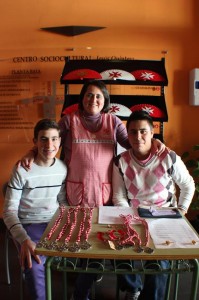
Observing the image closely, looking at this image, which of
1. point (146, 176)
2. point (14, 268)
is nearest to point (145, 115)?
point (146, 176)

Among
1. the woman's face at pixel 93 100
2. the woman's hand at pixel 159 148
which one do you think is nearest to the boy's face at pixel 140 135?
the woman's hand at pixel 159 148

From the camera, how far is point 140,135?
1530mm

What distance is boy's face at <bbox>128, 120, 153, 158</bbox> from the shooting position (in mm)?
1531

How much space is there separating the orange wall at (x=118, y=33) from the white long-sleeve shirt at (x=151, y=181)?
53.6 inches

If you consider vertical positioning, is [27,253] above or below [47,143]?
below

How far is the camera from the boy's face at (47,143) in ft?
4.99

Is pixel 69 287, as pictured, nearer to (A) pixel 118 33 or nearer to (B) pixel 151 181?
(B) pixel 151 181

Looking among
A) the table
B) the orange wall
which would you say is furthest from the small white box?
the table

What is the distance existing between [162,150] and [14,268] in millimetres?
1651

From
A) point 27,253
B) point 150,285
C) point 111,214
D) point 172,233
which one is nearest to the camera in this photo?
point 172,233

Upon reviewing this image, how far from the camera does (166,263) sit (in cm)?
130

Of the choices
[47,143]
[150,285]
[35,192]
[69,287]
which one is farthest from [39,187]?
[69,287]

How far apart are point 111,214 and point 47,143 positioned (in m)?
0.56

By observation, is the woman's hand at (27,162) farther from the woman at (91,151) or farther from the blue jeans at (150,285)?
the blue jeans at (150,285)
